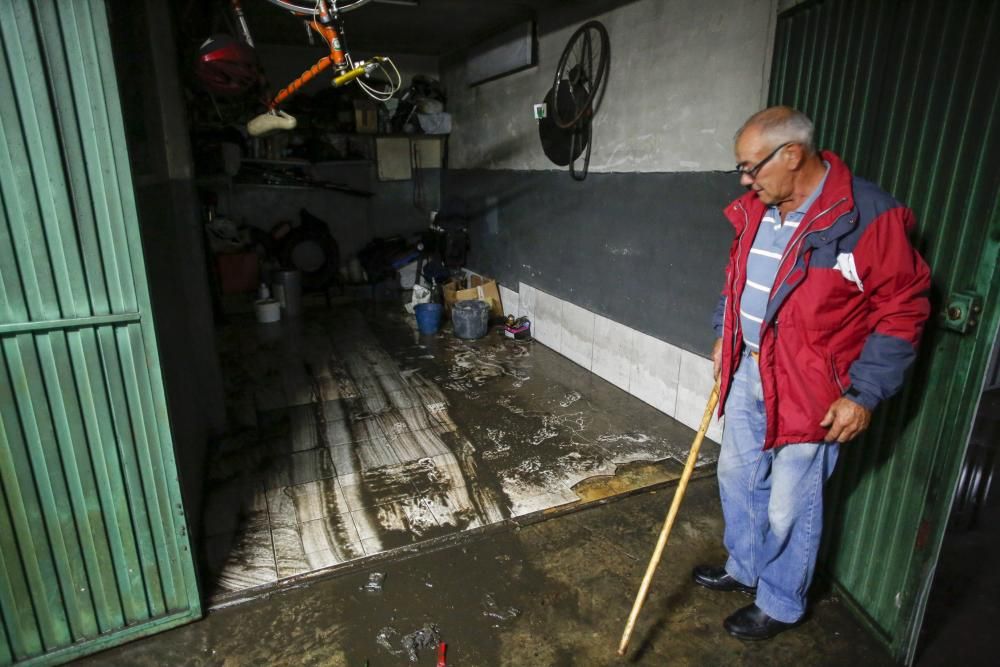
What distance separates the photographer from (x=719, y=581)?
6.95ft

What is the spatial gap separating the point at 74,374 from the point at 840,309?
2169 millimetres

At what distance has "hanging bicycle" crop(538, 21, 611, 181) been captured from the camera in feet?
12.7

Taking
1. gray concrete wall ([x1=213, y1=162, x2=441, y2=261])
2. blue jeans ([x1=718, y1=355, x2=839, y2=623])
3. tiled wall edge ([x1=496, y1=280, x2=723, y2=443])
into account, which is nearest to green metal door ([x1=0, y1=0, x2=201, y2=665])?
blue jeans ([x1=718, y1=355, x2=839, y2=623])

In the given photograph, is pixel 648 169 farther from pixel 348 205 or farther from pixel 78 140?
pixel 348 205

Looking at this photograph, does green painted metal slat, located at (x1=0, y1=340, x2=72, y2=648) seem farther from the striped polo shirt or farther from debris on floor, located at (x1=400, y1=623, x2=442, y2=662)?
the striped polo shirt

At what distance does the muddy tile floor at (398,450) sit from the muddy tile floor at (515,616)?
0.14 metres

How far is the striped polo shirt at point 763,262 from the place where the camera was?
1.64 metres

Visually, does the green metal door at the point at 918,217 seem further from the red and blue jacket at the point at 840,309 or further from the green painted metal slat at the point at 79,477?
the green painted metal slat at the point at 79,477

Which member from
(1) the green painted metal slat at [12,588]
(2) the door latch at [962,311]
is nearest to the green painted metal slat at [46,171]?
(1) the green painted metal slat at [12,588]

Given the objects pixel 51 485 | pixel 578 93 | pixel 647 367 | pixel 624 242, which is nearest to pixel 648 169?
pixel 624 242

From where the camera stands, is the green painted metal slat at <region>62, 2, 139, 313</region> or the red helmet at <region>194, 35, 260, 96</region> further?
the red helmet at <region>194, 35, 260, 96</region>

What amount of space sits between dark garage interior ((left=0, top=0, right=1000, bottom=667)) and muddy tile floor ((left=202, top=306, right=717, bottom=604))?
2 cm

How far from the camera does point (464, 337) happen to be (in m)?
5.15

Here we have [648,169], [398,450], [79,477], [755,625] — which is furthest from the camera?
[648,169]
